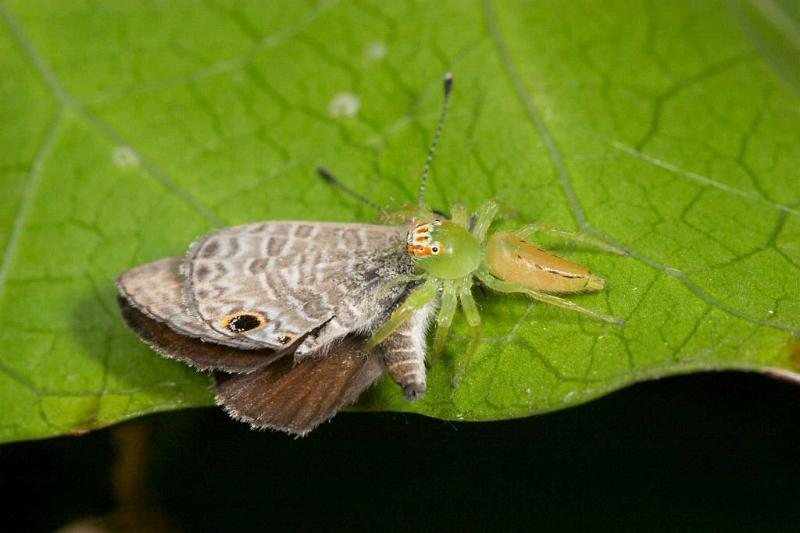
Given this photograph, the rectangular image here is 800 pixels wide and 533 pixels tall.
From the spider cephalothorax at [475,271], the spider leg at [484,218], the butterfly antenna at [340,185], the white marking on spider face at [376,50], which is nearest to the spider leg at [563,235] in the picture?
the spider cephalothorax at [475,271]

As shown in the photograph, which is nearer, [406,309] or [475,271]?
[406,309]

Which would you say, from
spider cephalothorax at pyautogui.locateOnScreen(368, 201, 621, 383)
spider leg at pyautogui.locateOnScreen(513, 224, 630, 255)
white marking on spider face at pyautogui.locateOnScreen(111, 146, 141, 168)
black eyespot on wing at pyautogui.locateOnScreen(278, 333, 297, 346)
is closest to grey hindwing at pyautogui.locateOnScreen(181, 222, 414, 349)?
black eyespot on wing at pyautogui.locateOnScreen(278, 333, 297, 346)

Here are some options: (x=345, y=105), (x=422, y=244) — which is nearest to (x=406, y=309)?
(x=422, y=244)

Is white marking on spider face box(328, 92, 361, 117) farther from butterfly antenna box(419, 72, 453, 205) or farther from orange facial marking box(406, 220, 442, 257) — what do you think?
orange facial marking box(406, 220, 442, 257)

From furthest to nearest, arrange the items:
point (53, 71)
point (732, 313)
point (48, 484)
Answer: point (53, 71)
point (48, 484)
point (732, 313)

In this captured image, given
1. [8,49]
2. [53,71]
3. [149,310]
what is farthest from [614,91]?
[8,49]

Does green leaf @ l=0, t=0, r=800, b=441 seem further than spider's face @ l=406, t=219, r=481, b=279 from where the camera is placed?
No

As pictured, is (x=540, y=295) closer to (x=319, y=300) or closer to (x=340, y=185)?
(x=319, y=300)

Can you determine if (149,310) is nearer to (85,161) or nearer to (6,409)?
(6,409)
